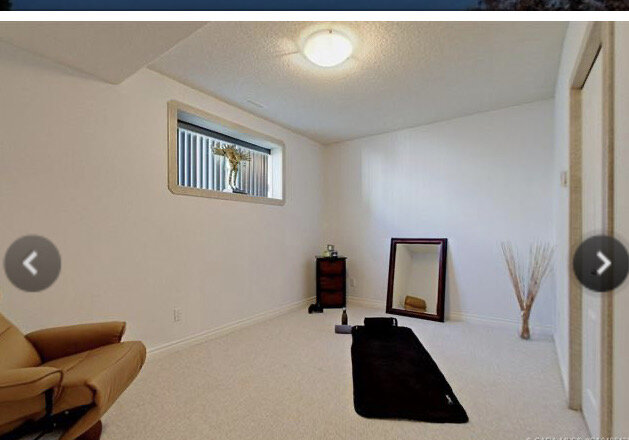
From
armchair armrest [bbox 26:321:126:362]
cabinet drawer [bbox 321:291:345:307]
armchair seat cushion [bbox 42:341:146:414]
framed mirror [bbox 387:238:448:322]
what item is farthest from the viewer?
cabinet drawer [bbox 321:291:345:307]

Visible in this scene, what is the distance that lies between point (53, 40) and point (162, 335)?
2.21 metres

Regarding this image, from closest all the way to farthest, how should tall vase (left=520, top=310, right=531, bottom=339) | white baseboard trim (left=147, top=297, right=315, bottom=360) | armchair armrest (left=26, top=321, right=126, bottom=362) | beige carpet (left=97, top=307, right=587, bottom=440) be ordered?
beige carpet (left=97, top=307, right=587, bottom=440)
armchair armrest (left=26, top=321, right=126, bottom=362)
white baseboard trim (left=147, top=297, right=315, bottom=360)
tall vase (left=520, top=310, right=531, bottom=339)

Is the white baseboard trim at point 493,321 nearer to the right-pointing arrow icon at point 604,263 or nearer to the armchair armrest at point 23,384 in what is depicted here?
the right-pointing arrow icon at point 604,263

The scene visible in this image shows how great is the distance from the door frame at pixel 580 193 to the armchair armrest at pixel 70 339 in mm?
2301

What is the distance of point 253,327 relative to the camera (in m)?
3.33

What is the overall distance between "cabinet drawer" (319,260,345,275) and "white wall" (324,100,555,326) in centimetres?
36

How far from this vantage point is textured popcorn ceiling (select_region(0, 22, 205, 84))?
65.6 inches

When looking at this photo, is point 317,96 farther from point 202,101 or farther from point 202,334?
point 202,334

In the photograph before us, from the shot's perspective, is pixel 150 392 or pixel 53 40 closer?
pixel 53 40

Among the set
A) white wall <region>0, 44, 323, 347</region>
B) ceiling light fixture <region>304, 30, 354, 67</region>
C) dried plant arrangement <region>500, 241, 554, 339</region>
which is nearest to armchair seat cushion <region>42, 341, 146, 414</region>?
white wall <region>0, 44, 323, 347</region>

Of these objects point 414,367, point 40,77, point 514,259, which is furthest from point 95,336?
point 514,259

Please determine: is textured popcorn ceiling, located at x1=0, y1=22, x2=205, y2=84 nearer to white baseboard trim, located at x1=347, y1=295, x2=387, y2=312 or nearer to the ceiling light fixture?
the ceiling light fixture

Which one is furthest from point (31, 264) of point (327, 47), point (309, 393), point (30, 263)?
point (327, 47)

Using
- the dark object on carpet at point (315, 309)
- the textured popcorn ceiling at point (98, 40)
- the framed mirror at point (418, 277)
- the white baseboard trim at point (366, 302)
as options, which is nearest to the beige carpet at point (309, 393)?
the framed mirror at point (418, 277)
